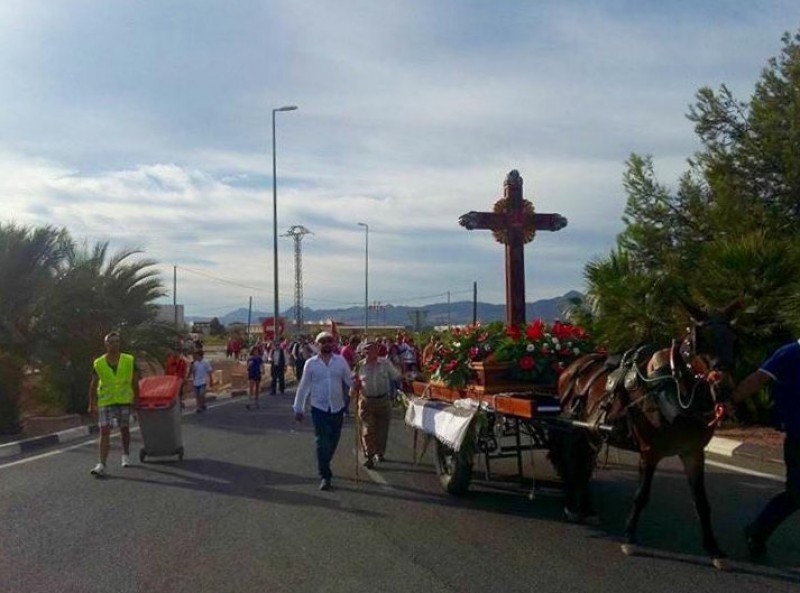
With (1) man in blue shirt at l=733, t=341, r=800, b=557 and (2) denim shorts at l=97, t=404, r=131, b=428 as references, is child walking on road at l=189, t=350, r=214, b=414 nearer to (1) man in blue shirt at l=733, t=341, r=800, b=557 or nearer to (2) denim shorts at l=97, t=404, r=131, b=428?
(2) denim shorts at l=97, t=404, r=131, b=428

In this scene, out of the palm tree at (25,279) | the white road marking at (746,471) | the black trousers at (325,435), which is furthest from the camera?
the palm tree at (25,279)

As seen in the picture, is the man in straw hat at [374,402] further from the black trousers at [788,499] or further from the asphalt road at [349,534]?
the black trousers at [788,499]

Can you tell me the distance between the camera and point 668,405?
311 inches

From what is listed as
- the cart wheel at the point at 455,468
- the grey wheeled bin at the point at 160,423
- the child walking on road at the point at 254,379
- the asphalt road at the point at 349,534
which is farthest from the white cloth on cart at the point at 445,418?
the child walking on road at the point at 254,379

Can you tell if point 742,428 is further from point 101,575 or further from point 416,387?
point 101,575

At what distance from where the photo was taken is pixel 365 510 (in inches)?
400

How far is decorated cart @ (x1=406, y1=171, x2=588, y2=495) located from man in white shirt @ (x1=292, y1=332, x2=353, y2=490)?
0.93 m

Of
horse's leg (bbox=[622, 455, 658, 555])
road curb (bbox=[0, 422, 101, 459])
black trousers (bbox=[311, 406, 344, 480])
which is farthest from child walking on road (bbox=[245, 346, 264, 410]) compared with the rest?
horse's leg (bbox=[622, 455, 658, 555])

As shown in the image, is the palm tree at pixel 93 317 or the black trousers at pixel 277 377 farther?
the black trousers at pixel 277 377

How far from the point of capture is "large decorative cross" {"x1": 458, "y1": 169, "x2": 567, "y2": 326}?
13828 mm

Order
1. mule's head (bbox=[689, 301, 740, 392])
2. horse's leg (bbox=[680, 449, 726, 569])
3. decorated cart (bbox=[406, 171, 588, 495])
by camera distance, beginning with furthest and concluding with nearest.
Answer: decorated cart (bbox=[406, 171, 588, 495]), horse's leg (bbox=[680, 449, 726, 569]), mule's head (bbox=[689, 301, 740, 392])

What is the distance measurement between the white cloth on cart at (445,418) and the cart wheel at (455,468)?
7.4 inches

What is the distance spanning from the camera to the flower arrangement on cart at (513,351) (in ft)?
34.6

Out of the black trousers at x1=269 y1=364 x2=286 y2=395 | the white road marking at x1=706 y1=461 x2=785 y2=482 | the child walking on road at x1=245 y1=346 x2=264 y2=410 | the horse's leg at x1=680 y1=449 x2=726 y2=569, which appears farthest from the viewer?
the black trousers at x1=269 y1=364 x2=286 y2=395
